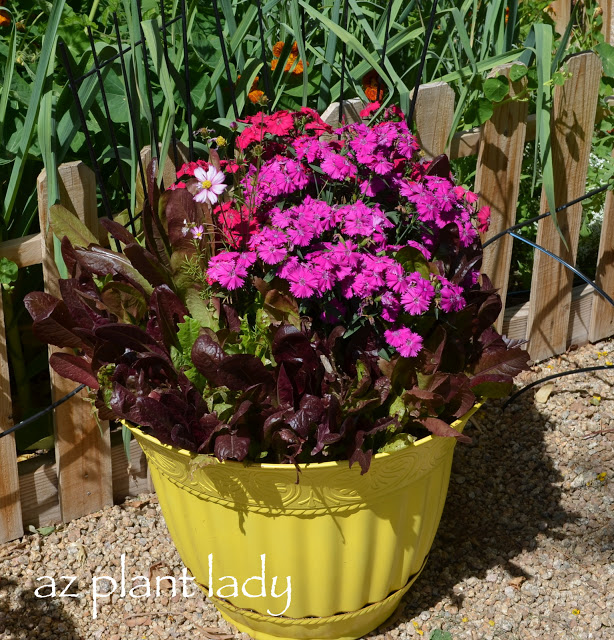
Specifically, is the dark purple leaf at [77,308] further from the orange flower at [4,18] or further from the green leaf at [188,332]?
the orange flower at [4,18]

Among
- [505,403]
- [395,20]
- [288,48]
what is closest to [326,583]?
[505,403]

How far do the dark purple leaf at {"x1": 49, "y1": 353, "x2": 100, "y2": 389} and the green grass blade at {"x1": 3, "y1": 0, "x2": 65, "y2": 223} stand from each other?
16.3 inches

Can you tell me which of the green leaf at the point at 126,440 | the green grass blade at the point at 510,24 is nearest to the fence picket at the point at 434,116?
the green grass blade at the point at 510,24

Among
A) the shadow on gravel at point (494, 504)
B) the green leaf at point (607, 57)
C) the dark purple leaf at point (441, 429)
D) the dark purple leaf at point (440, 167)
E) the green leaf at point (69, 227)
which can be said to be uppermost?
the green leaf at point (607, 57)

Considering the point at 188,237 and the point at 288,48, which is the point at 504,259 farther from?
the point at 188,237

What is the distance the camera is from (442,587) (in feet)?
6.74

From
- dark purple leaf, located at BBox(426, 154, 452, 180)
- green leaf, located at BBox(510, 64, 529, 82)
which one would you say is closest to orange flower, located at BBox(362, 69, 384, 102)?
green leaf, located at BBox(510, 64, 529, 82)

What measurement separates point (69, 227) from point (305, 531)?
0.82m

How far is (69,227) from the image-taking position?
5.85 feet

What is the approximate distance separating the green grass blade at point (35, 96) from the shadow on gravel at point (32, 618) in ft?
3.06

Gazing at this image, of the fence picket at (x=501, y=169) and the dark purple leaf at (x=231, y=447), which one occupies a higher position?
the fence picket at (x=501, y=169)

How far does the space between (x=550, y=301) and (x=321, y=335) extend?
1.37 meters

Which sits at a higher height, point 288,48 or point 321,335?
point 288,48

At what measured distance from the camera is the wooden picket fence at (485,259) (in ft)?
6.42
